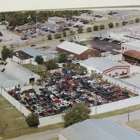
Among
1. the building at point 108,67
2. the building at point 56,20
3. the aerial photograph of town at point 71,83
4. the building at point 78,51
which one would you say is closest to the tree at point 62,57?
the aerial photograph of town at point 71,83

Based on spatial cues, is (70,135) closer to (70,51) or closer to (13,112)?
(13,112)

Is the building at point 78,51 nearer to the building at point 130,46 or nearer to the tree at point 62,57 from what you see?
the tree at point 62,57

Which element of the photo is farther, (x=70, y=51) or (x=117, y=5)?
(x=70, y=51)

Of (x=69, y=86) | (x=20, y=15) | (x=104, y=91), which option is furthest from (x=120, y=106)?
(x=20, y=15)

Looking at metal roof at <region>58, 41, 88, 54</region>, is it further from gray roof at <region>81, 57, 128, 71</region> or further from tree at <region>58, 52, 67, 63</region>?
gray roof at <region>81, 57, 128, 71</region>

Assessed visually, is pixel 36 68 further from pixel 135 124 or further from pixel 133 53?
pixel 135 124

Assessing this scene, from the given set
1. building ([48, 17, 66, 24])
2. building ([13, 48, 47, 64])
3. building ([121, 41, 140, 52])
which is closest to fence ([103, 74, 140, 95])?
building ([13, 48, 47, 64])
